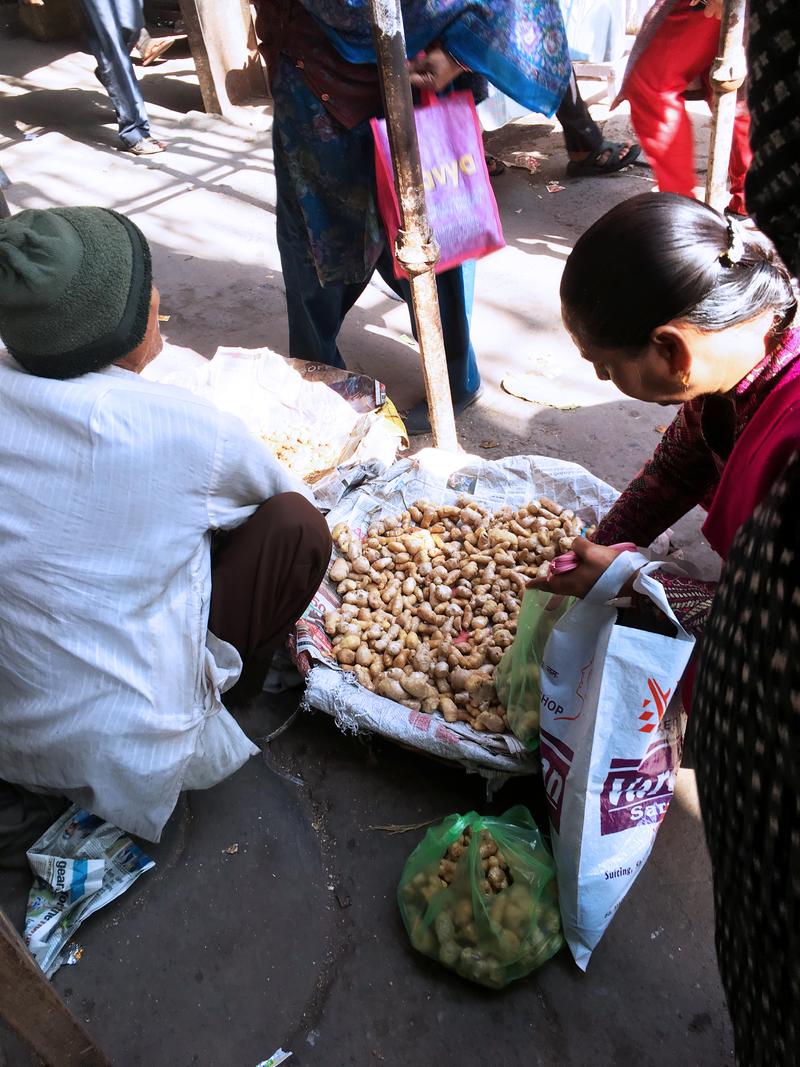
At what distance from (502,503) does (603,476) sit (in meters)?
0.50

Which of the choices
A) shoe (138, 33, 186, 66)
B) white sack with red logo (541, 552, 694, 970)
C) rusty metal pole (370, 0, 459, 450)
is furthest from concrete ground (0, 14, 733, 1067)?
shoe (138, 33, 186, 66)

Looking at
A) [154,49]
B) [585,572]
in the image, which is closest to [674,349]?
[585,572]

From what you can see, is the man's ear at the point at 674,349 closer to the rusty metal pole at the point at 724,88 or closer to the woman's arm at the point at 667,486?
the woman's arm at the point at 667,486

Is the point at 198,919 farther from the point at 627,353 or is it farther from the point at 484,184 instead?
the point at 484,184

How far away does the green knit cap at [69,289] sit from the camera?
1.42 meters

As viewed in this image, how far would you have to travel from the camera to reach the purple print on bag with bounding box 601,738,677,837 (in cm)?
159

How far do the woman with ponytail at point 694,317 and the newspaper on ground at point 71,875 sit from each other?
1362 mm

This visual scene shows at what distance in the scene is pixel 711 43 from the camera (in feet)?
11.2

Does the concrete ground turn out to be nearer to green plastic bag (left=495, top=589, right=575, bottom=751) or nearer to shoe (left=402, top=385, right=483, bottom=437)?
green plastic bag (left=495, top=589, right=575, bottom=751)

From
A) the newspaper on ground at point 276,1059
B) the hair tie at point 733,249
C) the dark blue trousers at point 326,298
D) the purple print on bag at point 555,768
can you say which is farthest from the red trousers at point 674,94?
the newspaper on ground at point 276,1059

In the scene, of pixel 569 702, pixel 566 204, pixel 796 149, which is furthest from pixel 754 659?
pixel 566 204

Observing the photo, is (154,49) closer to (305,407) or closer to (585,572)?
(305,407)

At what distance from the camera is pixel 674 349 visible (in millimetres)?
1380

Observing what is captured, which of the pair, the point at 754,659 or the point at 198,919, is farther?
the point at 198,919
